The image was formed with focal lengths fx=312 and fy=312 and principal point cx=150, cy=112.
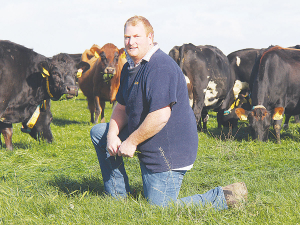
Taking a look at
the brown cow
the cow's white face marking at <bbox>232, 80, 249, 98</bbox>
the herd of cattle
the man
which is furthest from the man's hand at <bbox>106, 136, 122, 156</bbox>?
the cow's white face marking at <bbox>232, 80, 249, 98</bbox>

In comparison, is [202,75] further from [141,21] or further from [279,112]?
[141,21]

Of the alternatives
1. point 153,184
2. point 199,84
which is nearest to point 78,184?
point 153,184

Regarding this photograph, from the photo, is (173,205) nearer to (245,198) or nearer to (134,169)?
(245,198)

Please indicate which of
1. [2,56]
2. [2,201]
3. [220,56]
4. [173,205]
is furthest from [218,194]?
[220,56]

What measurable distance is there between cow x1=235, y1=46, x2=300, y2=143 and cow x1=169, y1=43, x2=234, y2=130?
4.20 feet

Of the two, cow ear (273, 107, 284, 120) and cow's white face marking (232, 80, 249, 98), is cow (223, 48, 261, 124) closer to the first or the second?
cow's white face marking (232, 80, 249, 98)

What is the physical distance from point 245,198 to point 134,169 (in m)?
1.94

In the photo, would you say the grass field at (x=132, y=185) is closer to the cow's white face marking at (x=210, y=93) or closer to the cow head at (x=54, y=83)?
the cow head at (x=54, y=83)

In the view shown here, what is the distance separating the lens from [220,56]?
933 centimetres

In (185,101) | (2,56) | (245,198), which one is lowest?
(245,198)

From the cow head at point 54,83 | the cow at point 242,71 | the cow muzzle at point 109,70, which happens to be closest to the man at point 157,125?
the cow head at point 54,83

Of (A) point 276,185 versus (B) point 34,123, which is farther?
(B) point 34,123

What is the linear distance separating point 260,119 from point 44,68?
457cm

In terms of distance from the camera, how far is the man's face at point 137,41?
2846mm
